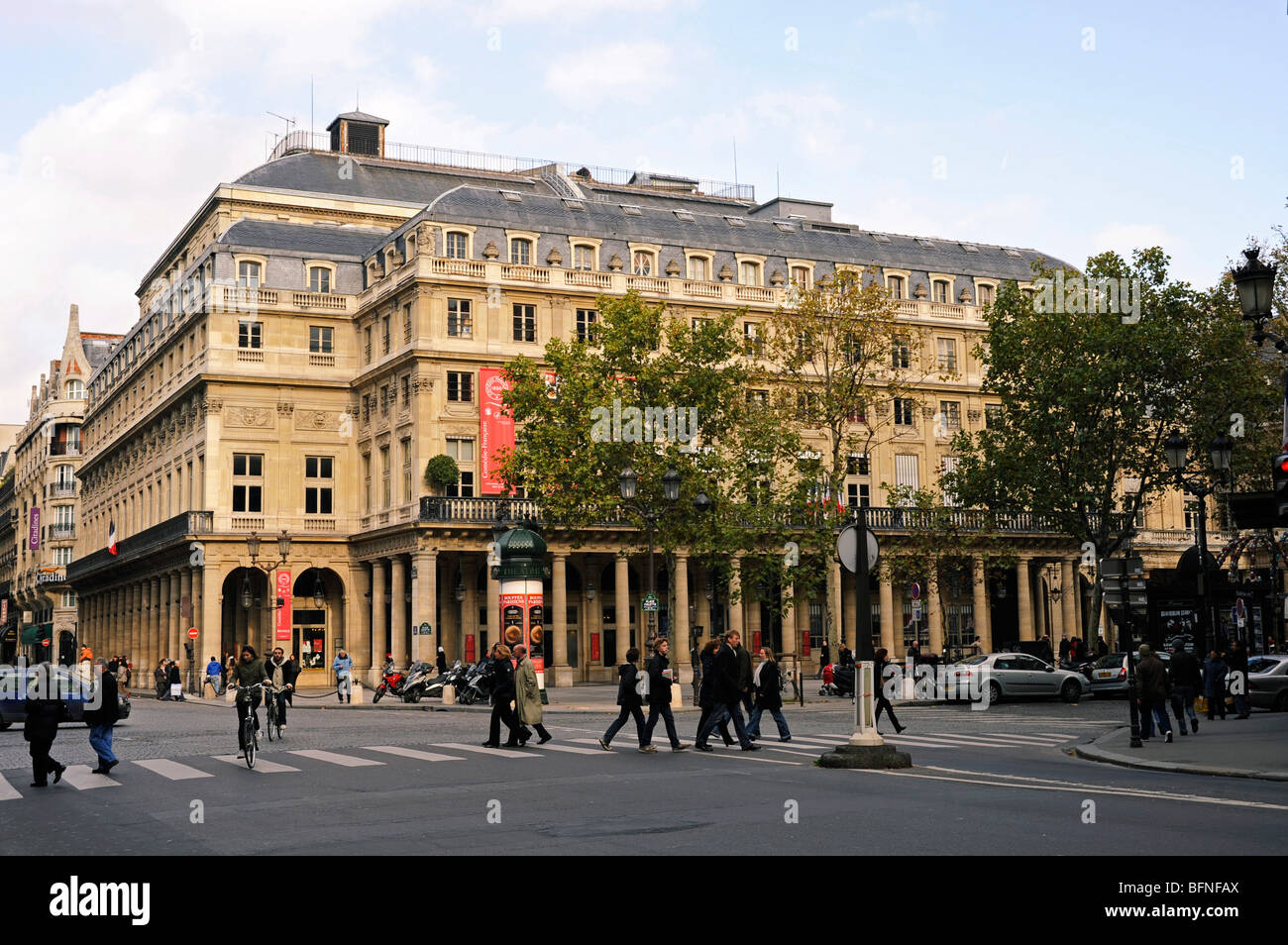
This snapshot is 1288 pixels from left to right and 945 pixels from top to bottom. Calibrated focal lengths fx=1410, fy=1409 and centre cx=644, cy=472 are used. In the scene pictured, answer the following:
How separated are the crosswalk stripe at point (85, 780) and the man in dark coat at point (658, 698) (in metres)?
8.03

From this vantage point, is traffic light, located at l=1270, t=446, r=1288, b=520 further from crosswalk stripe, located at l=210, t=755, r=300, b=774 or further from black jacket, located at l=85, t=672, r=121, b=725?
black jacket, located at l=85, t=672, r=121, b=725

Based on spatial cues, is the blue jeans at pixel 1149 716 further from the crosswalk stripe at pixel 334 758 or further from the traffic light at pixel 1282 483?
→ the crosswalk stripe at pixel 334 758

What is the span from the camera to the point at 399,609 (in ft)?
199

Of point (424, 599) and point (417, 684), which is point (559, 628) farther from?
point (417, 684)

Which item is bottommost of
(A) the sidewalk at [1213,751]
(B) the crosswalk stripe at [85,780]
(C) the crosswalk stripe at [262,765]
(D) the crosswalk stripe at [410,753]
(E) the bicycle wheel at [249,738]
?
(A) the sidewalk at [1213,751]

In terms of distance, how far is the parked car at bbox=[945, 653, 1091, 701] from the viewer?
39.4 m

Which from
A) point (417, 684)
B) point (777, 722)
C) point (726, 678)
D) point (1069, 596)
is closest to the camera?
point (726, 678)

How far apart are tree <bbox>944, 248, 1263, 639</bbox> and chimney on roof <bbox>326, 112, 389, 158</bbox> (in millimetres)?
44588

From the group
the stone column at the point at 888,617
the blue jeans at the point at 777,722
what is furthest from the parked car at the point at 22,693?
the stone column at the point at 888,617

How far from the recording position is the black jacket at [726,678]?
2236cm

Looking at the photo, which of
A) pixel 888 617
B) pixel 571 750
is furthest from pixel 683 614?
pixel 571 750

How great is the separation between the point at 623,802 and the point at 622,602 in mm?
47233

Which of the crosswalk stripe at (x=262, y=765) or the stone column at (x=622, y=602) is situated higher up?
the stone column at (x=622, y=602)
